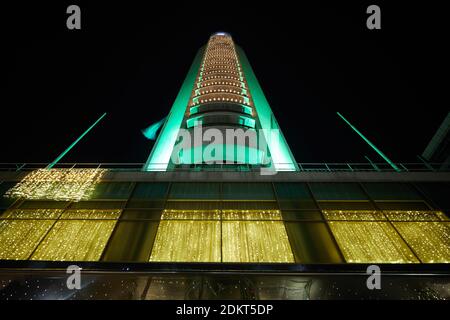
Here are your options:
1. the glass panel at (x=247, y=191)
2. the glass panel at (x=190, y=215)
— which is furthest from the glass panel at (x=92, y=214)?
the glass panel at (x=247, y=191)

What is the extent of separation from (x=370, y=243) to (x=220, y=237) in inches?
264

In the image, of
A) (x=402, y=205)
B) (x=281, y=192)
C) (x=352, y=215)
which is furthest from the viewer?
(x=281, y=192)

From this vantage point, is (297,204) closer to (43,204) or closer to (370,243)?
(370,243)

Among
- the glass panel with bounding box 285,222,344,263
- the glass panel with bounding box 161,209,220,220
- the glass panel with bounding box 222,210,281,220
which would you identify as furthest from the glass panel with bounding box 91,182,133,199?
the glass panel with bounding box 285,222,344,263

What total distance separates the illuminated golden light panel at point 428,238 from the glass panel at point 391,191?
2.10 m

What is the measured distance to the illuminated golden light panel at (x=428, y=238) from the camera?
1189 centimetres

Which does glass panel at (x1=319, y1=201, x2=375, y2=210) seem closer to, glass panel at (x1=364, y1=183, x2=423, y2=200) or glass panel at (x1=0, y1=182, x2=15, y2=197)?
glass panel at (x1=364, y1=183, x2=423, y2=200)

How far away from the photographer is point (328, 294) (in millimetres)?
10914

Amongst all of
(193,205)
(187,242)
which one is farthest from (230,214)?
(187,242)

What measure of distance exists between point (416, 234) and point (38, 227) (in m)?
17.8

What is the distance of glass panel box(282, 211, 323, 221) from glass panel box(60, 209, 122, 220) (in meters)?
8.48

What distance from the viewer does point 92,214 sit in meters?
14.1

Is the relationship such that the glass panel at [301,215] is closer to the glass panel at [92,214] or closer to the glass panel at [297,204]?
the glass panel at [297,204]

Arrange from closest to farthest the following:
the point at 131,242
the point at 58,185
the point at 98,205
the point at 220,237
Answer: the point at 131,242, the point at 220,237, the point at 98,205, the point at 58,185
